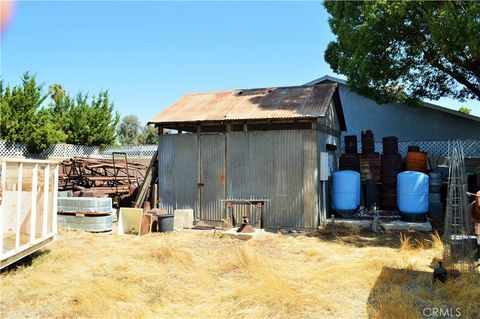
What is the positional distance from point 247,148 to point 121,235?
4.00 m

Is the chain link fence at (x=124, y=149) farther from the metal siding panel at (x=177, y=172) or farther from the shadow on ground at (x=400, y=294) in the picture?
the shadow on ground at (x=400, y=294)

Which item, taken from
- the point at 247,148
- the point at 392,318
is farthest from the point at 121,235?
the point at 392,318

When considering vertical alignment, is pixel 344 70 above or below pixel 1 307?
above

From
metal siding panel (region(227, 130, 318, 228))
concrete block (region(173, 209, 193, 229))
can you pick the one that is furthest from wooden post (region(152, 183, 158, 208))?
metal siding panel (region(227, 130, 318, 228))

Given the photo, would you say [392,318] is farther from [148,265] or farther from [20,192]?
[20,192]

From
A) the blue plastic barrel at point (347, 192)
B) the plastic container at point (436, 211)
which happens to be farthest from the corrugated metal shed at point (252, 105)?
the plastic container at point (436, 211)

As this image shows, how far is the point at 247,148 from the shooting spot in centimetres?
1067

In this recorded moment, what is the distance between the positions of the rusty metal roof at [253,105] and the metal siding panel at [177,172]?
0.66m

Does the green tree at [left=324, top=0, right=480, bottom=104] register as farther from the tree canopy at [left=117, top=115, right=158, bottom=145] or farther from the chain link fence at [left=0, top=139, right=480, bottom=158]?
the tree canopy at [left=117, top=115, right=158, bottom=145]

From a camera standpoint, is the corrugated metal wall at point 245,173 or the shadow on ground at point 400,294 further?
the corrugated metal wall at point 245,173

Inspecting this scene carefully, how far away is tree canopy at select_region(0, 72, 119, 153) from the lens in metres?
16.8

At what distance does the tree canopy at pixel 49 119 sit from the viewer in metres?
16.8

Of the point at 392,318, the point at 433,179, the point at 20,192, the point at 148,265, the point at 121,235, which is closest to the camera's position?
the point at 392,318

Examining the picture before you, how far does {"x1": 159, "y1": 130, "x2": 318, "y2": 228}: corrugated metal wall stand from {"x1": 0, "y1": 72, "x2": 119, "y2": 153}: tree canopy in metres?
8.64
